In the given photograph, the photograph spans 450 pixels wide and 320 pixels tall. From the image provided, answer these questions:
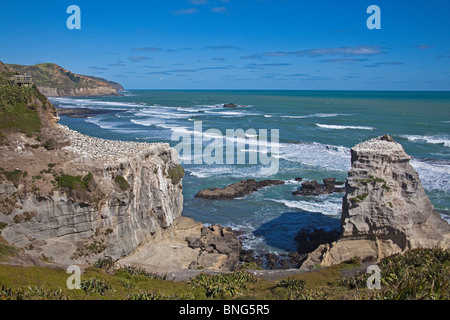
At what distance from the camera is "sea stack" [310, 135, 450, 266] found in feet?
71.3

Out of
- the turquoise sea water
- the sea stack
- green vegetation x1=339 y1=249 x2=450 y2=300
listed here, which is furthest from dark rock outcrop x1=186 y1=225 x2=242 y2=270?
green vegetation x1=339 y1=249 x2=450 y2=300

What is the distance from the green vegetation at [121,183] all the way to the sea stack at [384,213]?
468 inches

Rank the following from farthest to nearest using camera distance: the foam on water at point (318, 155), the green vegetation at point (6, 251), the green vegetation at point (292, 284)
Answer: the foam on water at point (318, 155), the green vegetation at point (292, 284), the green vegetation at point (6, 251)

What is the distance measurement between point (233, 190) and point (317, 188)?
807 cm

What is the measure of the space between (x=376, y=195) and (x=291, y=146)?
Result: 35.1m

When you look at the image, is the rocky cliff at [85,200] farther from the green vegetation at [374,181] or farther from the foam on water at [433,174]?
the foam on water at [433,174]

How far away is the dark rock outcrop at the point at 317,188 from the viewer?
121 ft

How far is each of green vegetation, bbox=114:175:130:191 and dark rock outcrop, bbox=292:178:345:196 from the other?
1912 cm

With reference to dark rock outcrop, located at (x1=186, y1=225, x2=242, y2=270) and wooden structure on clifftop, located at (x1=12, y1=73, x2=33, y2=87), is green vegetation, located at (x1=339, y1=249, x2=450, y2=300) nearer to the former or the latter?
dark rock outcrop, located at (x1=186, y1=225, x2=242, y2=270)

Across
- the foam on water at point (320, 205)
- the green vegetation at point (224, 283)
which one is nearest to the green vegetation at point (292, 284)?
the green vegetation at point (224, 283)
